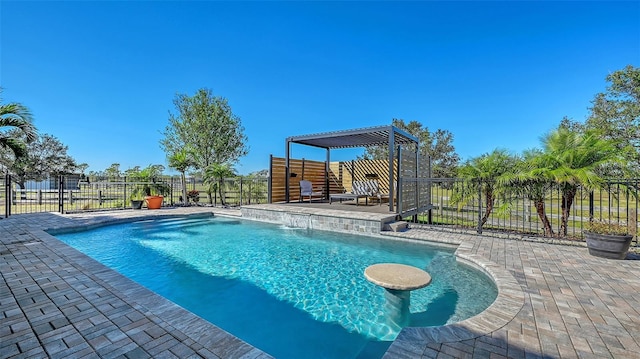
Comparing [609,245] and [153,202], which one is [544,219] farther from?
[153,202]

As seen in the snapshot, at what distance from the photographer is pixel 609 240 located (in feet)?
13.9

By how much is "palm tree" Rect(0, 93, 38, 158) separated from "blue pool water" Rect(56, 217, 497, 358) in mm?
2991

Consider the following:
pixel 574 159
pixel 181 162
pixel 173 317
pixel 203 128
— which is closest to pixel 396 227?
pixel 574 159

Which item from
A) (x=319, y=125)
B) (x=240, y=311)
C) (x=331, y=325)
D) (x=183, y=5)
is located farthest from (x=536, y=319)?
(x=319, y=125)

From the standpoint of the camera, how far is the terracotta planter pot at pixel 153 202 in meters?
10.8

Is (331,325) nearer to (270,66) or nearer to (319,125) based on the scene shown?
(270,66)

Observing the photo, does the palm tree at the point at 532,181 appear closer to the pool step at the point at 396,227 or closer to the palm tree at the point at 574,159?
the palm tree at the point at 574,159

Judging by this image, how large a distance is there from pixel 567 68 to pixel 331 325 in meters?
14.2

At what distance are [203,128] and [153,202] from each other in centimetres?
895

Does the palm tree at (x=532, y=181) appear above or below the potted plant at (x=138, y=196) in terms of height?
above

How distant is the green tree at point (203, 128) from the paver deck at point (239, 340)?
50.6 feet

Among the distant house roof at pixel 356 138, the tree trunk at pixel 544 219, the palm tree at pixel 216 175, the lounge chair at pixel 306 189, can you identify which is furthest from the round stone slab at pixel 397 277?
the palm tree at pixel 216 175

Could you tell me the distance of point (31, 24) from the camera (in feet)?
30.4

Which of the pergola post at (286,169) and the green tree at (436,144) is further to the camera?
the green tree at (436,144)
